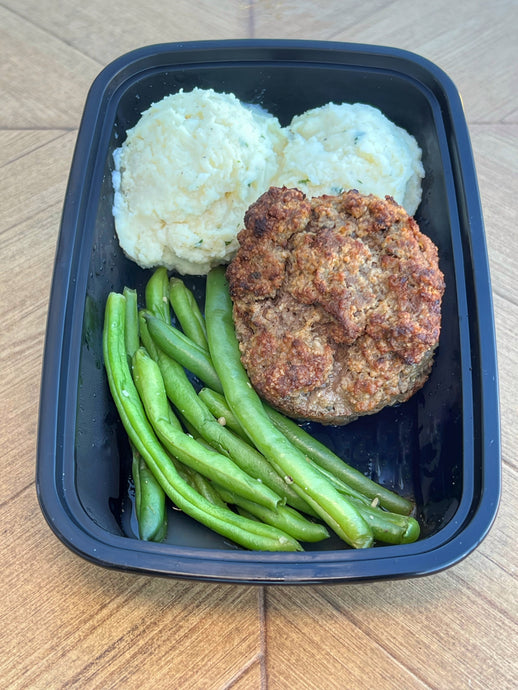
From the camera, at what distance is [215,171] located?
2244mm

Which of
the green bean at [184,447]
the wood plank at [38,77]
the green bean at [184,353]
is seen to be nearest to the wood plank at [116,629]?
the green bean at [184,447]

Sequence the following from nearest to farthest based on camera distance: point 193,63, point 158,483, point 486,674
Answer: point 486,674 < point 158,483 < point 193,63

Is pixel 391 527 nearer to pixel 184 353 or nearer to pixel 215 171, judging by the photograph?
pixel 184 353

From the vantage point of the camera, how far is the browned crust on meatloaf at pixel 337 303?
195cm

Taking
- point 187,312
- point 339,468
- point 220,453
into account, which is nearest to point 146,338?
point 187,312

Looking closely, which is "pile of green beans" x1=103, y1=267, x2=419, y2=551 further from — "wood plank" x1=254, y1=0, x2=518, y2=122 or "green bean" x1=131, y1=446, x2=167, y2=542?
"wood plank" x1=254, y1=0, x2=518, y2=122

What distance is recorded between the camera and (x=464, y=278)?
1977 millimetres

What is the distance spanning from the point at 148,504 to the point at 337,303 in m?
0.85

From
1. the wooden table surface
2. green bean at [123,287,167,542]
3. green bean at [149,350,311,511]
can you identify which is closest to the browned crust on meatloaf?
green bean at [149,350,311,511]

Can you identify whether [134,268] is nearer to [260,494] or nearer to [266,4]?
[260,494]

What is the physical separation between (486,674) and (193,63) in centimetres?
235

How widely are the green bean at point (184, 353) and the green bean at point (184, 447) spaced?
3.7 inches

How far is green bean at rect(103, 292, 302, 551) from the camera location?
1.78 m

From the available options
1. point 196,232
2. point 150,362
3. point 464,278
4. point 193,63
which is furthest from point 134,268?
point 464,278
